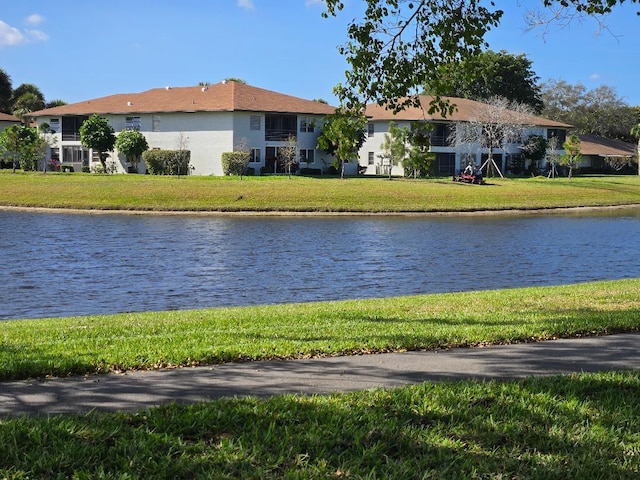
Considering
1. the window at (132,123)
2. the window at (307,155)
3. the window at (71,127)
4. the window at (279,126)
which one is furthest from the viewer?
the window at (71,127)

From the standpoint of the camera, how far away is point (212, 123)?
7062 centimetres

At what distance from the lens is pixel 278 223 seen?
4450cm

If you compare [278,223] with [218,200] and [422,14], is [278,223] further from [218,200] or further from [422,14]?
[422,14]

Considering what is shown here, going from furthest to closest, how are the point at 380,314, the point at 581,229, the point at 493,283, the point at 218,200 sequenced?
the point at 218,200 → the point at 581,229 → the point at 493,283 → the point at 380,314

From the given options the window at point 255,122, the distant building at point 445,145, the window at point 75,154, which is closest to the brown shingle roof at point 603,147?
the distant building at point 445,145

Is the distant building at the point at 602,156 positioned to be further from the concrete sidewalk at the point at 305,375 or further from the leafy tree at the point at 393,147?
the concrete sidewalk at the point at 305,375

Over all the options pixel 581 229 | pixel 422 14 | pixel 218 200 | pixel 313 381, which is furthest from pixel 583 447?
pixel 218 200

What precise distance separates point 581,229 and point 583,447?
3890cm

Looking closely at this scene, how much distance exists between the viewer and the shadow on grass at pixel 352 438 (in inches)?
208

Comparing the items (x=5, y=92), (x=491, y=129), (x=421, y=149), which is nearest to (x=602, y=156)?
(x=491, y=129)

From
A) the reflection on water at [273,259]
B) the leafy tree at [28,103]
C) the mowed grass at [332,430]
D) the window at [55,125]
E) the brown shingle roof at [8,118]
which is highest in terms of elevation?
the leafy tree at [28,103]

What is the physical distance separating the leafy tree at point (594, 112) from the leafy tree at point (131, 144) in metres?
71.9

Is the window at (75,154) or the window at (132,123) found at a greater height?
the window at (132,123)

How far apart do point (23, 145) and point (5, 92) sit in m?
43.4
